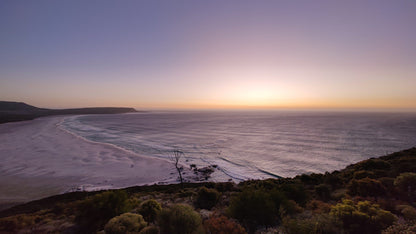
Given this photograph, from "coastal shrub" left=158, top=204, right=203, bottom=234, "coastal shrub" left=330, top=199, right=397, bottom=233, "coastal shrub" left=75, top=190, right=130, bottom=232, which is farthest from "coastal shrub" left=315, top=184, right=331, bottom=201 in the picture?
"coastal shrub" left=75, top=190, right=130, bottom=232

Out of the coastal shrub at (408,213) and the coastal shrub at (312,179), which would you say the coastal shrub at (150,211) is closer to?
the coastal shrub at (408,213)

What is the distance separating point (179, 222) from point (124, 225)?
235 cm

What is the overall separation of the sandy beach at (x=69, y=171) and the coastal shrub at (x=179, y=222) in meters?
15.5

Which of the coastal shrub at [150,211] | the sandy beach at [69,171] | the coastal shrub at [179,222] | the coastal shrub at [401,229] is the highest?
the coastal shrub at [401,229]

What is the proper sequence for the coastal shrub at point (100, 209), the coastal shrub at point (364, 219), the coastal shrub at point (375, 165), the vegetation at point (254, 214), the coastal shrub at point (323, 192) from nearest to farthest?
1. the coastal shrub at point (364, 219)
2. the vegetation at point (254, 214)
3. the coastal shrub at point (100, 209)
4. the coastal shrub at point (323, 192)
5. the coastal shrub at point (375, 165)

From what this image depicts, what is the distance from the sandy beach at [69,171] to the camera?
17.8 meters

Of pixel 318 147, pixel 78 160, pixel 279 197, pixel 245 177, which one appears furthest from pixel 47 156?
pixel 318 147

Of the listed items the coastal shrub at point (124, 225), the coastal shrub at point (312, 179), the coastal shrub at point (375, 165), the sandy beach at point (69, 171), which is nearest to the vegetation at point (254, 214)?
the coastal shrub at point (124, 225)

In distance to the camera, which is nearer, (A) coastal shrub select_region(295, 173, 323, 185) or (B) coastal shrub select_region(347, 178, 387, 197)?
(B) coastal shrub select_region(347, 178, 387, 197)

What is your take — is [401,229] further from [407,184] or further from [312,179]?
[312,179]

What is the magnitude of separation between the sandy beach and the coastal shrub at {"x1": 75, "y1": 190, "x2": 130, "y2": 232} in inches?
451

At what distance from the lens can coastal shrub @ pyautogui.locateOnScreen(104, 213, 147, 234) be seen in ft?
21.0

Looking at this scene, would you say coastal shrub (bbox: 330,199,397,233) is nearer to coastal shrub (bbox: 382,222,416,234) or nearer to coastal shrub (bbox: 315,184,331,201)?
coastal shrub (bbox: 382,222,416,234)

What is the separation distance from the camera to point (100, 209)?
28.3 feet
